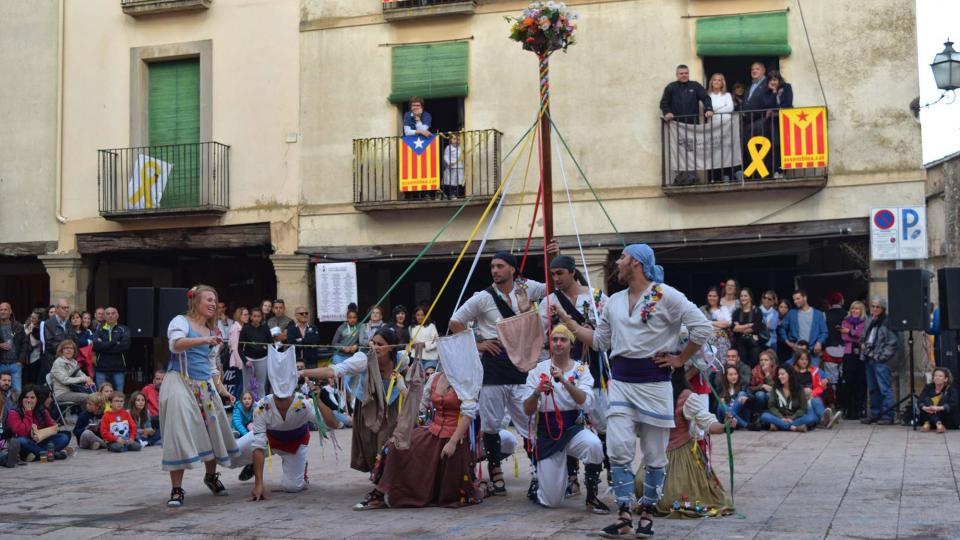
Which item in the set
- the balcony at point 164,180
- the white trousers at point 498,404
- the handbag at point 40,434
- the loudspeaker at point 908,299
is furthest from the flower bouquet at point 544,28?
the balcony at point 164,180

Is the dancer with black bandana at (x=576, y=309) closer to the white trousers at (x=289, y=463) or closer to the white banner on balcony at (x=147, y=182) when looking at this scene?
the white trousers at (x=289, y=463)

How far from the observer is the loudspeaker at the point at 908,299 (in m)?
15.7

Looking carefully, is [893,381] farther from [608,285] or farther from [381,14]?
[381,14]

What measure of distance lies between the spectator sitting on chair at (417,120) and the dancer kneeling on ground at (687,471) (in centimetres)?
1115

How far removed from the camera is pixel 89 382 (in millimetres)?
16797

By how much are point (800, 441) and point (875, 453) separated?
1637mm

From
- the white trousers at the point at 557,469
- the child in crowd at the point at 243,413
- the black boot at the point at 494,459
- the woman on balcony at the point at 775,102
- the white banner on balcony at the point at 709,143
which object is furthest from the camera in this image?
the white banner on balcony at the point at 709,143

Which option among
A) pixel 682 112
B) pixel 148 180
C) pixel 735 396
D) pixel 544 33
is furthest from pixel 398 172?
pixel 544 33

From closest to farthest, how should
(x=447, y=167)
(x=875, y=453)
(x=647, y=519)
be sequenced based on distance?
(x=647, y=519)
(x=875, y=453)
(x=447, y=167)

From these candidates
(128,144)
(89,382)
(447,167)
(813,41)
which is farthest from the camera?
(128,144)

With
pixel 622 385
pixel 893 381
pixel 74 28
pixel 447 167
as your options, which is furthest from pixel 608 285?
pixel 622 385

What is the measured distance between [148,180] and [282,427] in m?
11.8

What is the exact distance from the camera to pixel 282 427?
32.5ft

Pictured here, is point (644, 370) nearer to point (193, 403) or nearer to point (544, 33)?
point (544, 33)
